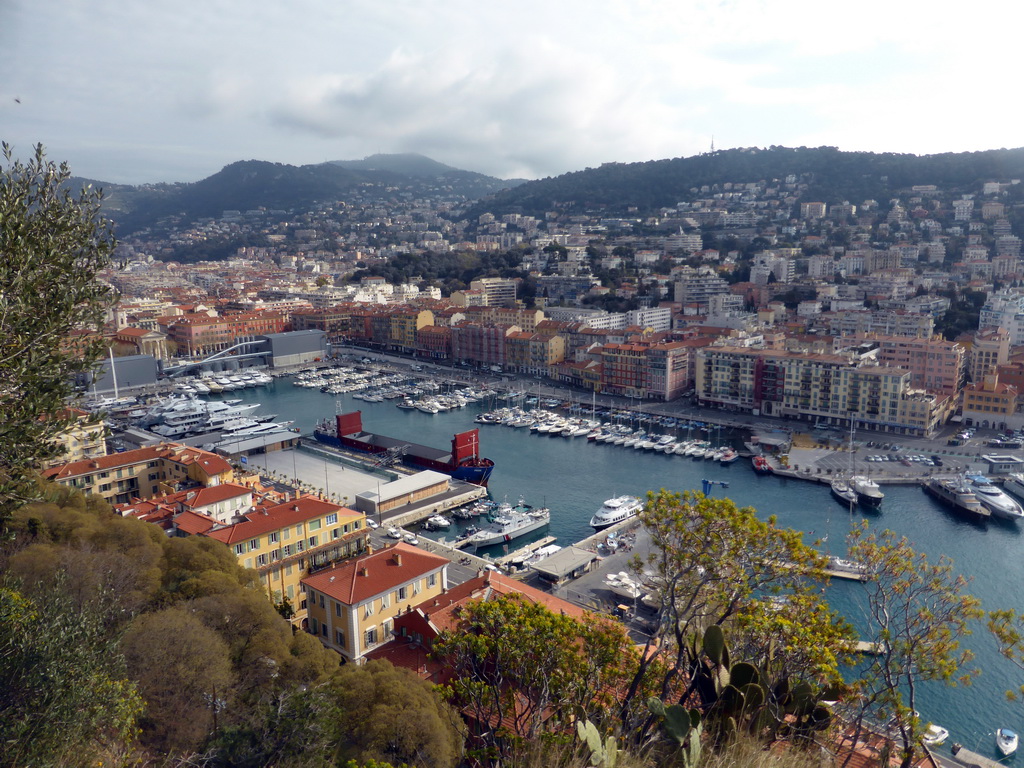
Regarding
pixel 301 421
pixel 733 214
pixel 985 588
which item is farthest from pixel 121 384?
pixel 733 214

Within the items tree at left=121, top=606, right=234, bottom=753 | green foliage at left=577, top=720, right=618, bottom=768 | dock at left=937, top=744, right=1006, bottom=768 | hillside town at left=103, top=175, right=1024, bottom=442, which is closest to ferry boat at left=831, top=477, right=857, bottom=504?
hillside town at left=103, top=175, right=1024, bottom=442

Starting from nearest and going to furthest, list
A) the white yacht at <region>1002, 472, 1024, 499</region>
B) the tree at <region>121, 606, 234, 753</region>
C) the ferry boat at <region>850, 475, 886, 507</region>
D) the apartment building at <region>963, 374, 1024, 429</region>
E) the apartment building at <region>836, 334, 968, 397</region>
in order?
the tree at <region>121, 606, 234, 753</region>
the ferry boat at <region>850, 475, 886, 507</region>
the white yacht at <region>1002, 472, 1024, 499</region>
the apartment building at <region>963, 374, 1024, 429</region>
the apartment building at <region>836, 334, 968, 397</region>

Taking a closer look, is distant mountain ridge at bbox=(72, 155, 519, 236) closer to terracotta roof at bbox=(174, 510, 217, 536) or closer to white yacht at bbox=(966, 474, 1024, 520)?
terracotta roof at bbox=(174, 510, 217, 536)

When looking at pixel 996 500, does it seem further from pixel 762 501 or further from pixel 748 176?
pixel 748 176

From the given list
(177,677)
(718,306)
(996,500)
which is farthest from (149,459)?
(718,306)

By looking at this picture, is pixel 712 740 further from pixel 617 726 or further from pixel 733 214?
pixel 733 214

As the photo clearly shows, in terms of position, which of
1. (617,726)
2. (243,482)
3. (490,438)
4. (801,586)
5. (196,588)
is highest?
(801,586)

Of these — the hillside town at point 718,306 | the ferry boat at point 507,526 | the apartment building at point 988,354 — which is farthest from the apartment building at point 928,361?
the ferry boat at point 507,526
